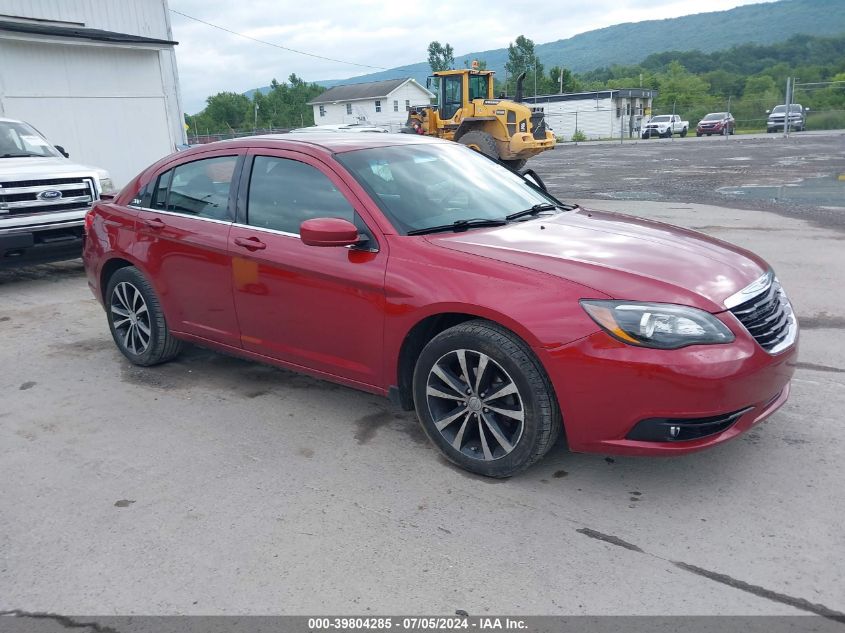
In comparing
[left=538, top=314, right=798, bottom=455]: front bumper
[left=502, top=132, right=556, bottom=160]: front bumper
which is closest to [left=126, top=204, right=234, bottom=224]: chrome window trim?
[left=538, top=314, right=798, bottom=455]: front bumper

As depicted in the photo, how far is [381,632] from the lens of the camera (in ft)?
8.17

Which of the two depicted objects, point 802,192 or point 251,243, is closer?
point 251,243

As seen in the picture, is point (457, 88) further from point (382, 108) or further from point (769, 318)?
point (382, 108)

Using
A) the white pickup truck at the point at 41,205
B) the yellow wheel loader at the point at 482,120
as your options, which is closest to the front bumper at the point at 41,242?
the white pickup truck at the point at 41,205

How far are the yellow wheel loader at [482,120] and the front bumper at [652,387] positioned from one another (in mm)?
15961

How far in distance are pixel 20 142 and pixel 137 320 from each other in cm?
564

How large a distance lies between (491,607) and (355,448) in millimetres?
1475

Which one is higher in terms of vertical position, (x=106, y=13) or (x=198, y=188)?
(x=106, y=13)

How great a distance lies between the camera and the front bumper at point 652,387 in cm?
296

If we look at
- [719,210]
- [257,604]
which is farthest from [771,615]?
[719,210]

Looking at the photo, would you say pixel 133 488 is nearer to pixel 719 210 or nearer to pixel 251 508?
pixel 251 508

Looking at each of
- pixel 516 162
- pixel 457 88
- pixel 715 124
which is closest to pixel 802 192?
pixel 516 162

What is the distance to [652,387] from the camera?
9.73 ft

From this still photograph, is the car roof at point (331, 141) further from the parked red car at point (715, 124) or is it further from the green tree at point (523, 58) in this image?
the green tree at point (523, 58)
